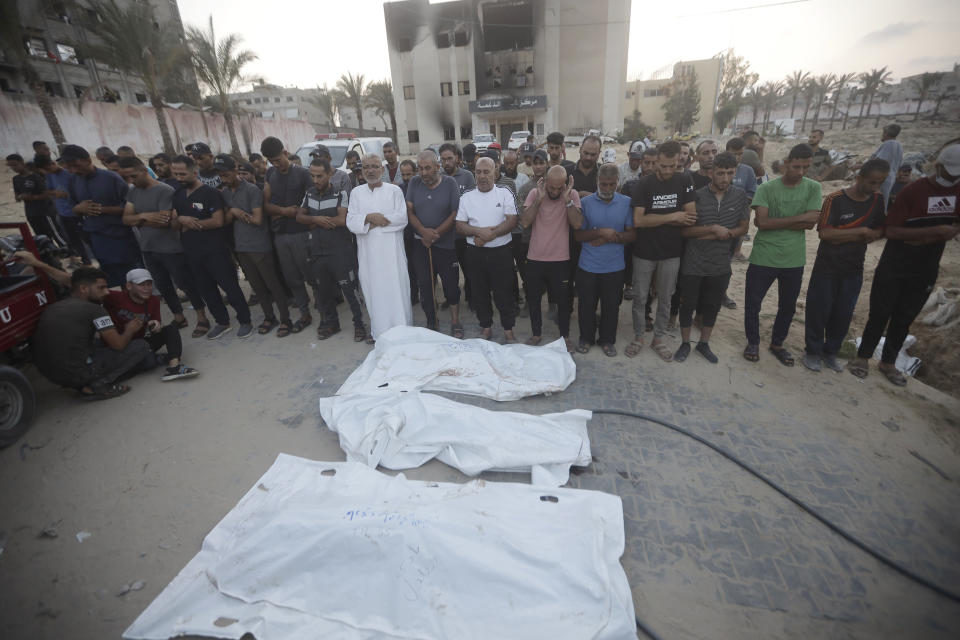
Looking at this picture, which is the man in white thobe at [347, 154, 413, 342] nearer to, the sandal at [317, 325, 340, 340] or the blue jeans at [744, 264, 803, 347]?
the sandal at [317, 325, 340, 340]

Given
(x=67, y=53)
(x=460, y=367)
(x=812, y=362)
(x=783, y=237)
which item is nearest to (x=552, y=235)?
(x=460, y=367)

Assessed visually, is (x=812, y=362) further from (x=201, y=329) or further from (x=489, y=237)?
(x=201, y=329)

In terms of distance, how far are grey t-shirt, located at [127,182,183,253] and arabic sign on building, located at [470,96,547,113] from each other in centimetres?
3290

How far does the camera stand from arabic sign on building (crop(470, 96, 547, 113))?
3309cm

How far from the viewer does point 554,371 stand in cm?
404

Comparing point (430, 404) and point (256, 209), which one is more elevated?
point (256, 209)

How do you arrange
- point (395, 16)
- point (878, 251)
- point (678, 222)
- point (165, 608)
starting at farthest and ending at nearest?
point (395, 16), point (878, 251), point (678, 222), point (165, 608)

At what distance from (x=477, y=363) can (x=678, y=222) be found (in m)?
2.34

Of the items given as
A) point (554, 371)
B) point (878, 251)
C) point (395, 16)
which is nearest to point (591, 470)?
point (554, 371)

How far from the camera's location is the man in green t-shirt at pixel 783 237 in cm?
378

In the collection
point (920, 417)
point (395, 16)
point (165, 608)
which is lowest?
point (920, 417)

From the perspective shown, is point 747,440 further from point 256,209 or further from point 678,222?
point 256,209

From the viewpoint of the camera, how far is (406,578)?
1969 millimetres

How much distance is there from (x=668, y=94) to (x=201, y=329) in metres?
52.0
